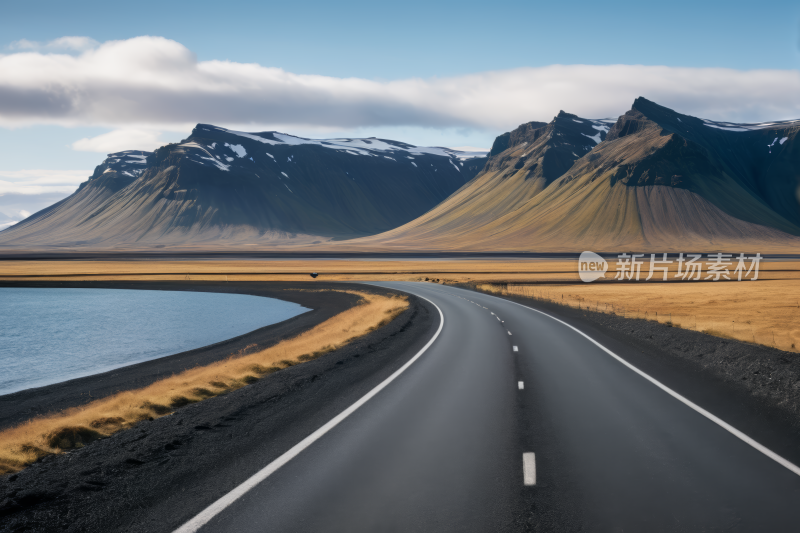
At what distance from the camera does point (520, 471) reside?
769 cm

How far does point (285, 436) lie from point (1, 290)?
7754 centimetres

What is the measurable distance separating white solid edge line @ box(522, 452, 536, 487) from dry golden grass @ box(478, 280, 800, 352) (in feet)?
59.3

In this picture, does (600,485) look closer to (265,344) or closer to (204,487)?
(204,487)

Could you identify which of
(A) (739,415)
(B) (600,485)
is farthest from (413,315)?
(B) (600,485)

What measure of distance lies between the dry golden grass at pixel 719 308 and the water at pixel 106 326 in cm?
2451

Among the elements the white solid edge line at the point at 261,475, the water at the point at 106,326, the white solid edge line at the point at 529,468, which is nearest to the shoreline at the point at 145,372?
the water at the point at 106,326

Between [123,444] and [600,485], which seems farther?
[123,444]

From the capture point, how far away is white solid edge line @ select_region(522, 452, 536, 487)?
7.32 m

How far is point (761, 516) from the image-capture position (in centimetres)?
622

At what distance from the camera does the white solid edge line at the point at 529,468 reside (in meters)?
7.32

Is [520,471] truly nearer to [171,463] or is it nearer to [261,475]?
[261,475]

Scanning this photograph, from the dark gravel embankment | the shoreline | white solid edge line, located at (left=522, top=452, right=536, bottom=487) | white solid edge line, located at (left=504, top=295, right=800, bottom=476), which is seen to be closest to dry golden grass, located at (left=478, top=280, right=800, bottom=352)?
white solid edge line, located at (left=504, top=295, right=800, bottom=476)

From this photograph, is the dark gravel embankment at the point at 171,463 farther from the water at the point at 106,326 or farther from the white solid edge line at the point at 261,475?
the water at the point at 106,326

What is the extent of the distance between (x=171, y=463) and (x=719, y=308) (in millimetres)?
42631
